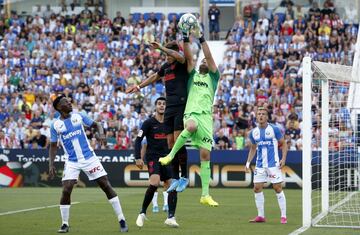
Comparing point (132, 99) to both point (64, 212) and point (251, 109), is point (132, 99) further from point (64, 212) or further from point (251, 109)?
point (64, 212)

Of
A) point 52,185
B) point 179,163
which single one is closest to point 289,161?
point 52,185

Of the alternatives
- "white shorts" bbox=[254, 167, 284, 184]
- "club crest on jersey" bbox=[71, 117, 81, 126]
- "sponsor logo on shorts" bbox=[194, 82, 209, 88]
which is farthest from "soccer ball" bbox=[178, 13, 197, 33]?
"white shorts" bbox=[254, 167, 284, 184]

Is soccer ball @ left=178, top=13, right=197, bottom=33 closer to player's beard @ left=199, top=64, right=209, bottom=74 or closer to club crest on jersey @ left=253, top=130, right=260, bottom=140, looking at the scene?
player's beard @ left=199, top=64, right=209, bottom=74

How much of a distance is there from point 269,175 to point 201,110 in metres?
3.47

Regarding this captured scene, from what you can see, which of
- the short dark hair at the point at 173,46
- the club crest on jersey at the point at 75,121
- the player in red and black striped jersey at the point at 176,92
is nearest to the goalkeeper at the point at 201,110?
the player in red and black striped jersey at the point at 176,92

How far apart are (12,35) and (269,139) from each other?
26483 millimetres

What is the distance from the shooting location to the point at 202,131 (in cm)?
1495

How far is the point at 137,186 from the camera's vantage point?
105 feet

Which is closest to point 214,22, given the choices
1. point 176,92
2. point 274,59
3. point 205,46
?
point 274,59

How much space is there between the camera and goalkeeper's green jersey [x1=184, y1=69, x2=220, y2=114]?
14867 millimetres

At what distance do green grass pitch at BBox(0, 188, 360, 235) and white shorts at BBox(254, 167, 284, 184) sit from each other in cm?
78

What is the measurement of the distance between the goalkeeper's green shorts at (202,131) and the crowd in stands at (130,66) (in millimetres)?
17648

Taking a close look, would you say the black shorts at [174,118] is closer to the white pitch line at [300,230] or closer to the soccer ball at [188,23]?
the soccer ball at [188,23]

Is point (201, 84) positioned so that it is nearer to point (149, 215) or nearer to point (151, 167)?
point (151, 167)
